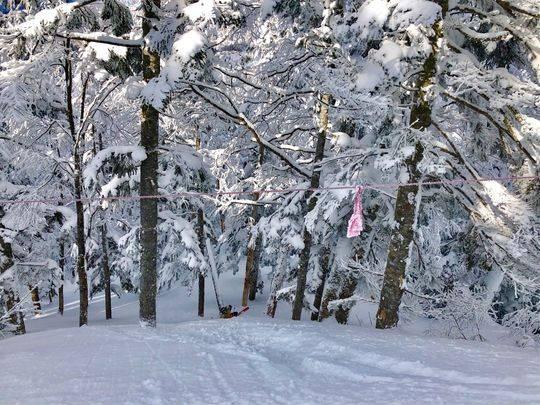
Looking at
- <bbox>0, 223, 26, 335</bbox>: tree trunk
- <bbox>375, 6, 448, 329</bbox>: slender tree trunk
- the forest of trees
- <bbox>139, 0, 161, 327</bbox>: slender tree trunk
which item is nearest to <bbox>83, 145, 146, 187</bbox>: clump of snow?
the forest of trees

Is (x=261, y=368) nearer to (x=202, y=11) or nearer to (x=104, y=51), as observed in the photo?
(x=202, y=11)

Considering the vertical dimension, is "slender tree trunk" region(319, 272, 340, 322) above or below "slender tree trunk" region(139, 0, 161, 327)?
below

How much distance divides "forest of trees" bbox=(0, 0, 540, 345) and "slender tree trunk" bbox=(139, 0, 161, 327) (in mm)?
34

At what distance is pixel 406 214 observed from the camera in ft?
25.8

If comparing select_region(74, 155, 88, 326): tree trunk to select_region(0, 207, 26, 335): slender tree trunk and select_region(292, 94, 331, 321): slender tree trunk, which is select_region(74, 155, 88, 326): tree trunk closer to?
select_region(0, 207, 26, 335): slender tree trunk

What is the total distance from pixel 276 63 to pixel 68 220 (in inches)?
313

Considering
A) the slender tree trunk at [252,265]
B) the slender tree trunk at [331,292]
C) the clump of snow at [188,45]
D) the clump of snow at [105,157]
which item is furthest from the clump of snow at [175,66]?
the slender tree trunk at [252,265]

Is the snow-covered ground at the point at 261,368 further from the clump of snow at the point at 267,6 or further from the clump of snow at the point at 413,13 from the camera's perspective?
the clump of snow at the point at 267,6

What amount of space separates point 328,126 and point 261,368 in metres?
6.74

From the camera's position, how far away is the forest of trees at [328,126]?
6863 millimetres

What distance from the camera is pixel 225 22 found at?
7.57 meters

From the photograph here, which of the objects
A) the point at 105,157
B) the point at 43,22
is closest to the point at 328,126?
the point at 105,157

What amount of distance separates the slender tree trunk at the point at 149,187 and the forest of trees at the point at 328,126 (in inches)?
1.3

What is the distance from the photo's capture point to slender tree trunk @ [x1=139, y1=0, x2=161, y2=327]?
8.66 m
